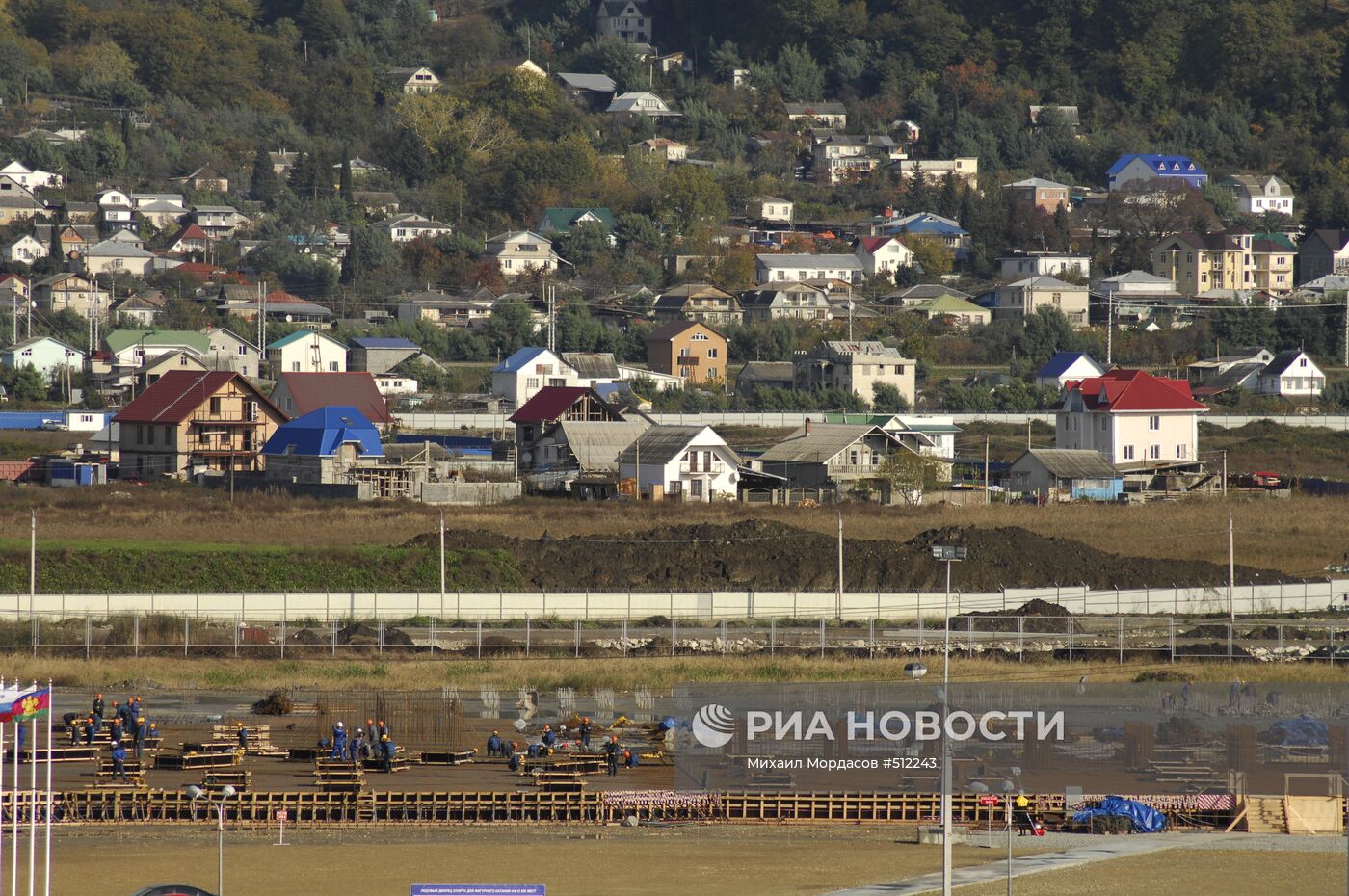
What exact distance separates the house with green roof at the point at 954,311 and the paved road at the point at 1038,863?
69281 millimetres

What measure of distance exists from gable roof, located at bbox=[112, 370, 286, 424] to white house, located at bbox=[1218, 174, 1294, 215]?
73.7m

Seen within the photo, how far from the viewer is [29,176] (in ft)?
351

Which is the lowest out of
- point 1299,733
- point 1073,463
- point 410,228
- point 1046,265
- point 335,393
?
point 1299,733

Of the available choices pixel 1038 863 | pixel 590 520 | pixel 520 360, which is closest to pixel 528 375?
pixel 520 360

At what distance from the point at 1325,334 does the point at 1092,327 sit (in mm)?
10172

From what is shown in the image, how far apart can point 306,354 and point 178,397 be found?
20994 mm

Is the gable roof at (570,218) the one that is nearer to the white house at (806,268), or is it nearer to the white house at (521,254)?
the white house at (521,254)

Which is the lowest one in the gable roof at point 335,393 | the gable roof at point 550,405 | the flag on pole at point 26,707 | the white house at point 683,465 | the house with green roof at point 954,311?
the flag on pole at point 26,707

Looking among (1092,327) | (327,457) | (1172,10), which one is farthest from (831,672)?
(1172,10)

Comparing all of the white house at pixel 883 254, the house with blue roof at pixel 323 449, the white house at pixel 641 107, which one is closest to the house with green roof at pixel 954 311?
the white house at pixel 883 254

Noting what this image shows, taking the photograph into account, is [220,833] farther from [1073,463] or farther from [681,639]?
[1073,463]

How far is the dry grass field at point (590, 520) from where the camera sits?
136 ft

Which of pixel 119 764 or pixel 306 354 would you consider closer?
pixel 119 764

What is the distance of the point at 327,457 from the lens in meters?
50.3
